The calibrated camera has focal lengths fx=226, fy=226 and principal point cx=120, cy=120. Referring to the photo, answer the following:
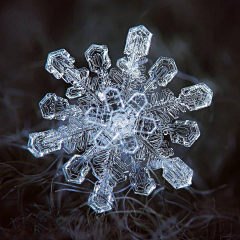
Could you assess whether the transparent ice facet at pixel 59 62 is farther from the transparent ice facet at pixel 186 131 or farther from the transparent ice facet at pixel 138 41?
the transparent ice facet at pixel 186 131

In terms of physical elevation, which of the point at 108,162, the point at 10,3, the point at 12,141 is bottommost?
the point at 12,141

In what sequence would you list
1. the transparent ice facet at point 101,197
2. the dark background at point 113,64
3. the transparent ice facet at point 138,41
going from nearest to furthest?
the transparent ice facet at point 138,41
the transparent ice facet at point 101,197
the dark background at point 113,64

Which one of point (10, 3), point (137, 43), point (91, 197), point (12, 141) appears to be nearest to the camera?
point (137, 43)

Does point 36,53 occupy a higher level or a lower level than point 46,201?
higher

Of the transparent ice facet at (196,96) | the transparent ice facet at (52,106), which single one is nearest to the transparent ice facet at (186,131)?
the transparent ice facet at (196,96)

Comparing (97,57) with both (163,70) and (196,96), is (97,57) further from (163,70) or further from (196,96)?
(196,96)

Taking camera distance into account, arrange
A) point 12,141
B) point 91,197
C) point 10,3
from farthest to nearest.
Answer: point 12,141
point 10,3
point 91,197

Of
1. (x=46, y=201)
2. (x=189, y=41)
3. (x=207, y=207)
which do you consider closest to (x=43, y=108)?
(x=46, y=201)

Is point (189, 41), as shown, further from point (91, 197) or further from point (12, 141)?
point (12, 141)
